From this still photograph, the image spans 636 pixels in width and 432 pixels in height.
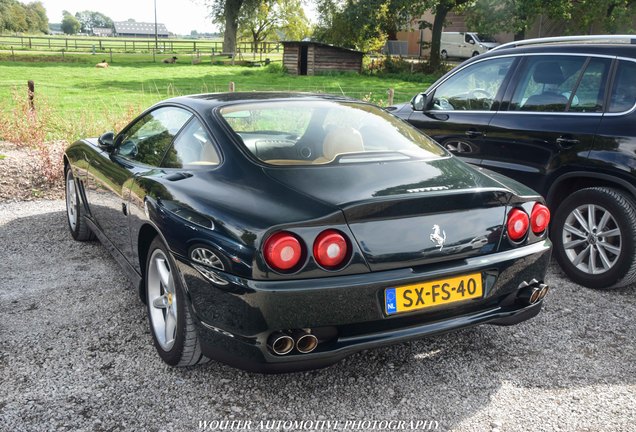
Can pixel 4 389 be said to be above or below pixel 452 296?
below

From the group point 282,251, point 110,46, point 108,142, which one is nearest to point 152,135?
point 108,142

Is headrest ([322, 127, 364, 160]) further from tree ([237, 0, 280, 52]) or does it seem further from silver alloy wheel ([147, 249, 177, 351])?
tree ([237, 0, 280, 52])

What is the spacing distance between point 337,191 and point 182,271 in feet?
2.87

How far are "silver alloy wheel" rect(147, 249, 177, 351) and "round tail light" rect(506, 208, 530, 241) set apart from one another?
180 cm

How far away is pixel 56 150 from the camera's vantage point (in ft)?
29.0

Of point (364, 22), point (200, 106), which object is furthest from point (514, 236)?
point (364, 22)

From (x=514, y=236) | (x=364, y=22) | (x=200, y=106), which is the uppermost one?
(x=364, y=22)

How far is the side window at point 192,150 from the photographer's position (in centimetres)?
346

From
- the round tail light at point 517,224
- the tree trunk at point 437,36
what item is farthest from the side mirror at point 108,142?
the tree trunk at point 437,36

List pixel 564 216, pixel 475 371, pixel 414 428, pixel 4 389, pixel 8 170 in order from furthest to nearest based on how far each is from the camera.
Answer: pixel 8 170, pixel 564 216, pixel 475 371, pixel 4 389, pixel 414 428

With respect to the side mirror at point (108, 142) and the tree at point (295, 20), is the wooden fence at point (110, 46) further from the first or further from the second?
the side mirror at point (108, 142)

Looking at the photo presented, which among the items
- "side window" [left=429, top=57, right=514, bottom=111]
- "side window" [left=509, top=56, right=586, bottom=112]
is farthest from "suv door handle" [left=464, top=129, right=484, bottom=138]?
"side window" [left=509, top=56, right=586, bottom=112]

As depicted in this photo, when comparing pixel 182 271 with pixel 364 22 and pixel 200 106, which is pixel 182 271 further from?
pixel 364 22

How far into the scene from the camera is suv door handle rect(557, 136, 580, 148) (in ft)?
15.9
